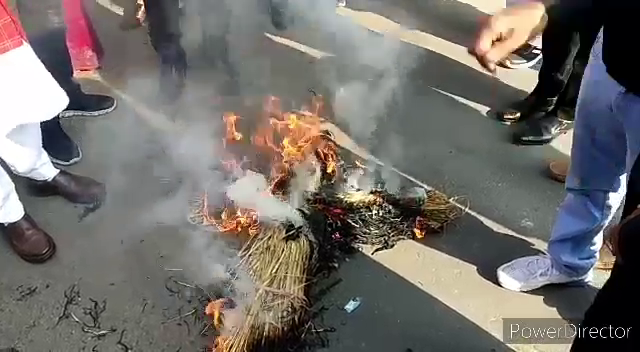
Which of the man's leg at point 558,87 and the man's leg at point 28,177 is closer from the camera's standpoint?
the man's leg at point 28,177

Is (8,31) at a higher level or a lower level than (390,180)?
higher

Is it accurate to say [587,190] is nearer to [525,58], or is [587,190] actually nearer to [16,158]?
[525,58]

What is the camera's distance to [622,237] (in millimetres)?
1482

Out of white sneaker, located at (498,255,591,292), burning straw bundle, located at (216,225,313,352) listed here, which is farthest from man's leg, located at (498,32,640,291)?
burning straw bundle, located at (216,225,313,352)

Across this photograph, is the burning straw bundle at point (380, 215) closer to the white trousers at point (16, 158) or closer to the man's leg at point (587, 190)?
the man's leg at point (587, 190)

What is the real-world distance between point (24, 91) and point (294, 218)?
1.26 meters

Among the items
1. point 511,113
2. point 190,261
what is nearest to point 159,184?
point 190,261

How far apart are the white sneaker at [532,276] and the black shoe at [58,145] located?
89.1 inches

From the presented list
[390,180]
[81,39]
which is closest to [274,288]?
[390,180]

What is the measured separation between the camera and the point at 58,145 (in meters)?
3.51

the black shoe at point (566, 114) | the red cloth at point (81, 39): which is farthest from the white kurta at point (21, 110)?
the black shoe at point (566, 114)

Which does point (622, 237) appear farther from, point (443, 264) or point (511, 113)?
point (511, 113)

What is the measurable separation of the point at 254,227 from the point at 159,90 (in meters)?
1.49

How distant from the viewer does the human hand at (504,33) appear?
6.34 feet
